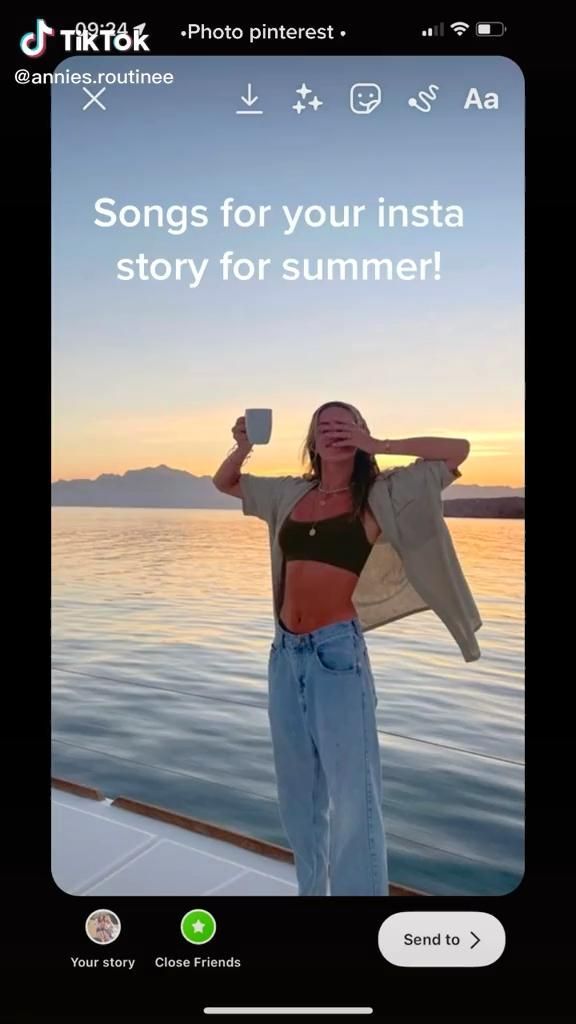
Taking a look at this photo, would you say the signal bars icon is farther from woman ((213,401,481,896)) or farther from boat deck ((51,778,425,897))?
boat deck ((51,778,425,897))

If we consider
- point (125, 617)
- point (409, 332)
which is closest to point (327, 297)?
point (409, 332)

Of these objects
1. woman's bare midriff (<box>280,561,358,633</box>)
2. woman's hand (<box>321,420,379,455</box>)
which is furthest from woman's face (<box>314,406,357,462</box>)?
woman's bare midriff (<box>280,561,358,633</box>)

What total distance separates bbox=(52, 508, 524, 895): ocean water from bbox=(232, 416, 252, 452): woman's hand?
19 cm

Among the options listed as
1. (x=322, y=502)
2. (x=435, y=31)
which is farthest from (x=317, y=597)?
(x=435, y=31)

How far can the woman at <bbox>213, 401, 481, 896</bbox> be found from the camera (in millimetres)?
1654

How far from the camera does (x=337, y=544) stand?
1.77m

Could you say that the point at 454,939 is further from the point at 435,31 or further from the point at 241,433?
the point at 435,31

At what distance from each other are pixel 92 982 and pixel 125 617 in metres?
7.38

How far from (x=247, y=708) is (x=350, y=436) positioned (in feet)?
13.7

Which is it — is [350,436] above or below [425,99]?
below

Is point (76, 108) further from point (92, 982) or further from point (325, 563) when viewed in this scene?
point (92, 982)

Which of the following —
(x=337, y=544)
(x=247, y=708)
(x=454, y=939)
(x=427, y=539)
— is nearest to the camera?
(x=454, y=939)

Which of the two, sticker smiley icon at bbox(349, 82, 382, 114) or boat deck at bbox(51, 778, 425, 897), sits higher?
sticker smiley icon at bbox(349, 82, 382, 114)

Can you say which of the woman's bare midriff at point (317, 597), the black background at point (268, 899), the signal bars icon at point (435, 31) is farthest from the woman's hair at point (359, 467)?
the signal bars icon at point (435, 31)
